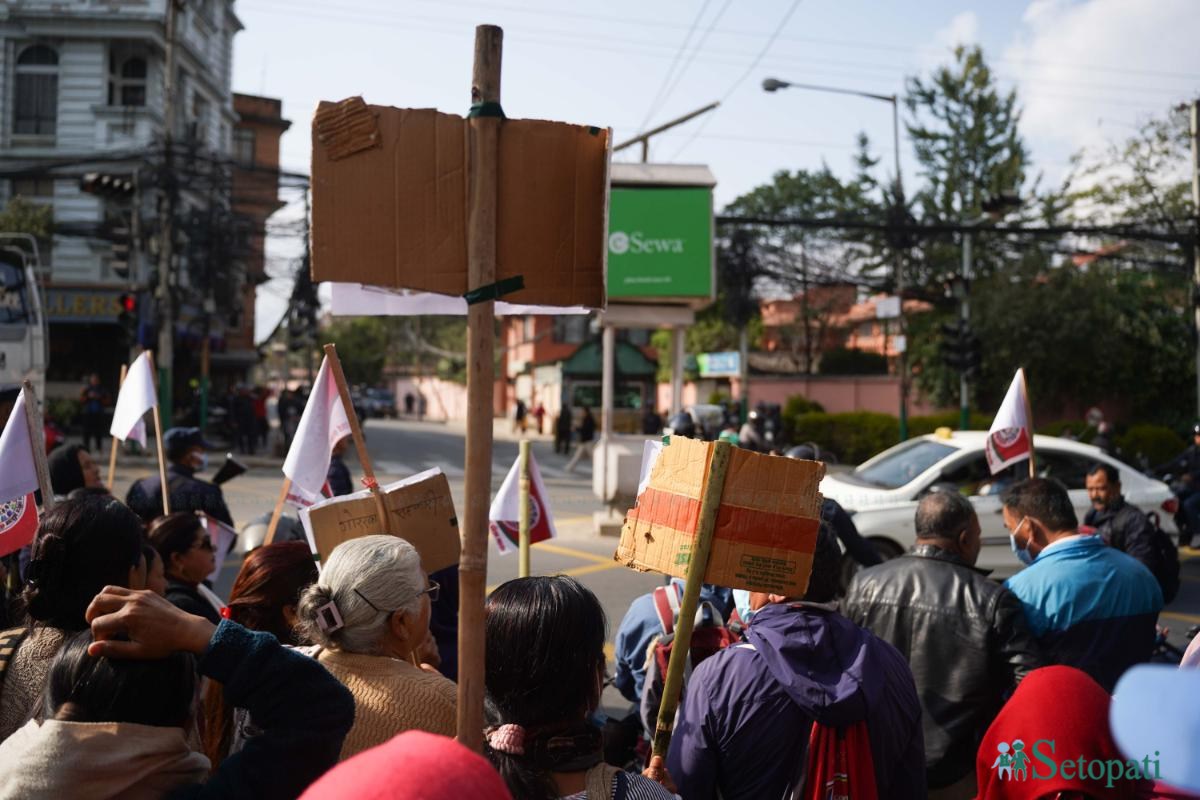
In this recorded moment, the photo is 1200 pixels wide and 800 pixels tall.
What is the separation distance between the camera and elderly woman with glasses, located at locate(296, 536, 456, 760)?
222cm

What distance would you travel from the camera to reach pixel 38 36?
30.8 metres

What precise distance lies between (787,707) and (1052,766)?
719 millimetres

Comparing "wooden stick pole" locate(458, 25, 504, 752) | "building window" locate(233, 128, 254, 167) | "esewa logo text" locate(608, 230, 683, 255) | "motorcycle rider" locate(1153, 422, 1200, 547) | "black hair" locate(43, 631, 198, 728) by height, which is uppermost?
"building window" locate(233, 128, 254, 167)

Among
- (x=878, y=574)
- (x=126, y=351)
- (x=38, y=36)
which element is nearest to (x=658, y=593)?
(x=878, y=574)

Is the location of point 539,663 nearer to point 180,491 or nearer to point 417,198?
point 417,198

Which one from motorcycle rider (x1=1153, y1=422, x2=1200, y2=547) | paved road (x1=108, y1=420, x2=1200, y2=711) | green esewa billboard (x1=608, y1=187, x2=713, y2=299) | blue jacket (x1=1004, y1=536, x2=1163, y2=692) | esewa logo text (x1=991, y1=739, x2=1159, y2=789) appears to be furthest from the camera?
green esewa billboard (x1=608, y1=187, x2=713, y2=299)

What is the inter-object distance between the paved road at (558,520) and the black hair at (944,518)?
1.40 meters

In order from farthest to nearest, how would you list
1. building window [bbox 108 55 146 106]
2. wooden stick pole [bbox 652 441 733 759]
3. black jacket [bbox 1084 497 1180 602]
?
building window [bbox 108 55 146 106] → black jacket [bbox 1084 497 1180 602] → wooden stick pole [bbox 652 441 733 759]

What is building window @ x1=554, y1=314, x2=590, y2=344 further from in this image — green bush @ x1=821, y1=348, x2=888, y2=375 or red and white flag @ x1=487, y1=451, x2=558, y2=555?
red and white flag @ x1=487, y1=451, x2=558, y2=555

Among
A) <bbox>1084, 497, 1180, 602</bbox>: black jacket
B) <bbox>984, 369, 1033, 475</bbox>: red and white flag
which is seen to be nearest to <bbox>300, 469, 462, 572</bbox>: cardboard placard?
<bbox>984, 369, 1033, 475</bbox>: red and white flag

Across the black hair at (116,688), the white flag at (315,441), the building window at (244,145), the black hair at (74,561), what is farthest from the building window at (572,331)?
the black hair at (116,688)

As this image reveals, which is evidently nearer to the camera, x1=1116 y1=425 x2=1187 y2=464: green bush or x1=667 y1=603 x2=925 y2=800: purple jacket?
x1=667 y1=603 x2=925 y2=800: purple jacket

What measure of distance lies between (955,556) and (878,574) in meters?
0.27

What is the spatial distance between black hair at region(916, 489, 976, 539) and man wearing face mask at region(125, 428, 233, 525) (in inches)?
139
